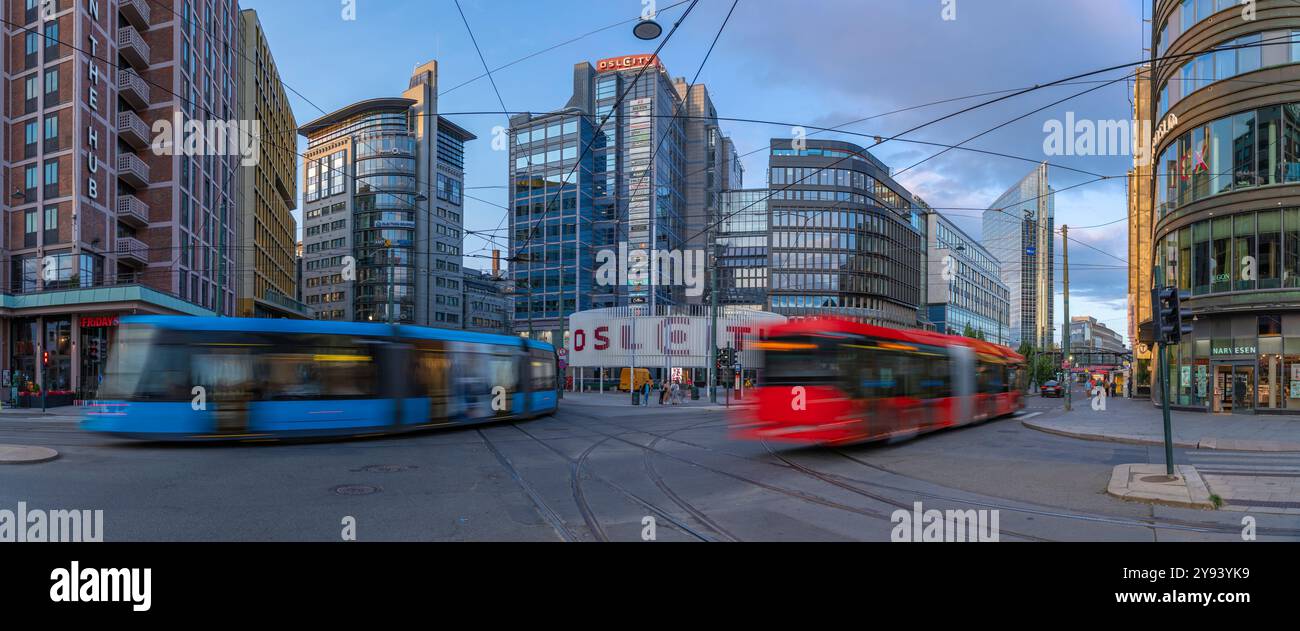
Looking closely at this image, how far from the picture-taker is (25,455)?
36.6 feet

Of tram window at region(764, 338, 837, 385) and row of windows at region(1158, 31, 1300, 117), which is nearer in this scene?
tram window at region(764, 338, 837, 385)

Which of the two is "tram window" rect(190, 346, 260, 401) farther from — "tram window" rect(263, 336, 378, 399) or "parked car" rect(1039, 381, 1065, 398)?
"parked car" rect(1039, 381, 1065, 398)

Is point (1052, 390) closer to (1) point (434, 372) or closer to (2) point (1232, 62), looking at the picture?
(2) point (1232, 62)

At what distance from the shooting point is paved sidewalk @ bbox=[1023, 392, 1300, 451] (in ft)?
53.2

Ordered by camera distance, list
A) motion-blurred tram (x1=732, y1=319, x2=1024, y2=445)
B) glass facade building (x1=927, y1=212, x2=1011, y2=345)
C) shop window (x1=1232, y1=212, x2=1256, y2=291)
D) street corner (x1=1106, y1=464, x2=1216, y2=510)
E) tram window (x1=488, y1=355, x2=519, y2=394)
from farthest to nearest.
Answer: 1. glass facade building (x1=927, y1=212, x2=1011, y2=345)
2. shop window (x1=1232, y1=212, x2=1256, y2=291)
3. tram window (x1=488, y1=355, x2=519, y2=394)
4. motion-blurred tram (x1=732, y1=319, x2=1024, y2=445)
5. street corner (x1=1106, y1=464, x2=1216, y2=510)

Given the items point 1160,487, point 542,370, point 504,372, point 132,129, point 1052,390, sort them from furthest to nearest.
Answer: point 1052,390 → point 132,129 → point 542,370 → point 504,372 → point 1160,487

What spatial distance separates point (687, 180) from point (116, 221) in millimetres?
68552

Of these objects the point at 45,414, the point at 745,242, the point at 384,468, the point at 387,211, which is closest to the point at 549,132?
the point at 387,211

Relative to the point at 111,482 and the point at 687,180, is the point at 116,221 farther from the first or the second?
the point at 687,180

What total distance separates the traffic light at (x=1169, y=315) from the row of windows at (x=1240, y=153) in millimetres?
21440

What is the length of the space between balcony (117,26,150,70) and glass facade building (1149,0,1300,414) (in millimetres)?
51307

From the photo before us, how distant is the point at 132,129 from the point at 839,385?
43314 mm

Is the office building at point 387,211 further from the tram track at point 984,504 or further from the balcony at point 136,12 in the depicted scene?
the tram track at point 984,504

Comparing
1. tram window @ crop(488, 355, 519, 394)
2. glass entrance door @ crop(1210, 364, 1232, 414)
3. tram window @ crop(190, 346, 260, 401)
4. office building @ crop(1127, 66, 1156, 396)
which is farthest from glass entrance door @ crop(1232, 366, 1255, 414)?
tram window @ crop(190, 346, 260, 401)
